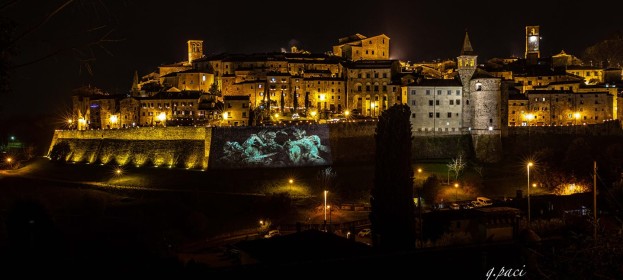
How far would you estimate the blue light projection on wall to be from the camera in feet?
162

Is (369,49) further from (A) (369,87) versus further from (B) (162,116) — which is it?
(B) (162,116)

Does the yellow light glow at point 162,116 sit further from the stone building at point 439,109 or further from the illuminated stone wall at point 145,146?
the stone building at point 439,109

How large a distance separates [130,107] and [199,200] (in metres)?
30.4

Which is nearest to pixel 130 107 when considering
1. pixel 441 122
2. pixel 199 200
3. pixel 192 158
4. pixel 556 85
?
pixel 192 158

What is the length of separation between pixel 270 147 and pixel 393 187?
2490 centimetres

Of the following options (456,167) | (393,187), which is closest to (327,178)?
(456,167)

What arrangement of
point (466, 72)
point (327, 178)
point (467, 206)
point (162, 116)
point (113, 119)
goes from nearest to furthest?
point (467, 206) < point (327, 178) < point (466, 72) < point (162, 116) < point (113, 119)

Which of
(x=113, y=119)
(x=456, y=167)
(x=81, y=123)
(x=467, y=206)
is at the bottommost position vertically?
(x=467, y=206)

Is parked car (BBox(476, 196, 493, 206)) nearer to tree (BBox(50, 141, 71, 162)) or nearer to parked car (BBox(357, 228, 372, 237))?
parked car (BBox(357, 228, 372, 237))

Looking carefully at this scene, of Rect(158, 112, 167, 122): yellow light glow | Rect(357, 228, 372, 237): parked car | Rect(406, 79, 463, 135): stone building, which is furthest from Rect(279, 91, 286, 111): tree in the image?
Rect(357, 228, 372, 237): parked car

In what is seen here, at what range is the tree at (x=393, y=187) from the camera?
25.2 metres

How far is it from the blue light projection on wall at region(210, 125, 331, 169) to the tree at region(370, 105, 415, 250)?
71.9 ft

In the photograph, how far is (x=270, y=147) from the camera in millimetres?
50312

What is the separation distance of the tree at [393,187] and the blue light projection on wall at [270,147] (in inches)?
863
